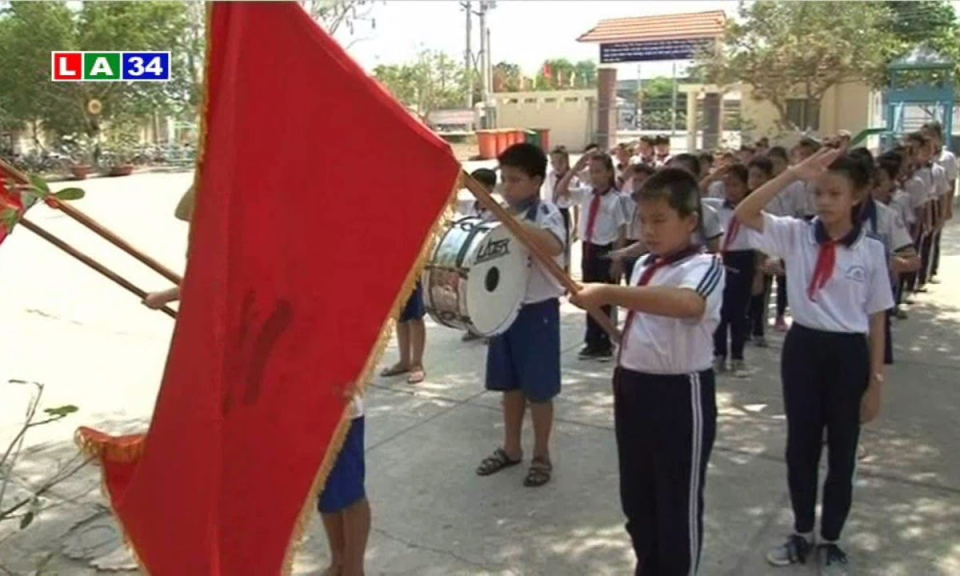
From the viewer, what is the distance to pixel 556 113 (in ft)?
115

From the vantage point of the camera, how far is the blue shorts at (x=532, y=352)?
3.92 m

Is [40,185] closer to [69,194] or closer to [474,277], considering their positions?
[69,194]

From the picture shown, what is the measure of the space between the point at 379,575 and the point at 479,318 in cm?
97

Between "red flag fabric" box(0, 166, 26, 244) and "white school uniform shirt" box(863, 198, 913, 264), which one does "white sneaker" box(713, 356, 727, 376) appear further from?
"red flag fabric" box(0, 166, 26, 244)

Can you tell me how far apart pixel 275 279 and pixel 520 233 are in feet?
2.44

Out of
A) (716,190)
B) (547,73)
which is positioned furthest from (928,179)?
(547,73)

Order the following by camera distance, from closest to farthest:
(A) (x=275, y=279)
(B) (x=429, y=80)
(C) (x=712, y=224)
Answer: (A) (x=275, y=279)
(C) (x=712, y=224)
(B) (x=429, y=80)

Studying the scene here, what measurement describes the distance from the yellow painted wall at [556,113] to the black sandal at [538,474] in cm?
2900

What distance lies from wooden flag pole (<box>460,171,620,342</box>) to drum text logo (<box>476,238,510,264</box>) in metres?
0.57

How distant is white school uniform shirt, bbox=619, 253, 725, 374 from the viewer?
2.58m

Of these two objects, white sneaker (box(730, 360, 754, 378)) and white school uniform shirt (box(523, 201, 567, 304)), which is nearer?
white school uniform shirt (box(523, 201, 567, 304))

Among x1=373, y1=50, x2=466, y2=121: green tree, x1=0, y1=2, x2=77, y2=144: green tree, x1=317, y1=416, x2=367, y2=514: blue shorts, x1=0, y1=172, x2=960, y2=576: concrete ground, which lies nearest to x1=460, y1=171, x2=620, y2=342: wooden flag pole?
x1=317, y1=416, x2=367, y2=514: blue shorts

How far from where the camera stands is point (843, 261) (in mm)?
3074

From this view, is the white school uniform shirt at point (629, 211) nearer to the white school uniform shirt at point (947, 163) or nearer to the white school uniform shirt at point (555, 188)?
the white school uniform shirt at point (555, 188)
